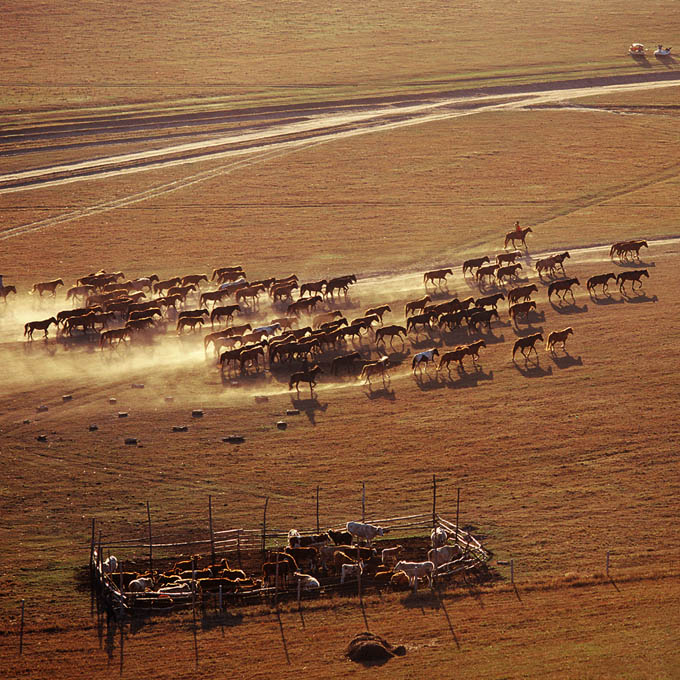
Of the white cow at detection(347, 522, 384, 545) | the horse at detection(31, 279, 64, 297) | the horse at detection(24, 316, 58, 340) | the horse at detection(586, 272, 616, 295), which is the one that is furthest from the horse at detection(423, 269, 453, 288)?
the white cow at detection(347, 522, 384, 545)

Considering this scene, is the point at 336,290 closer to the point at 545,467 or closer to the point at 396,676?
the point at 545,467

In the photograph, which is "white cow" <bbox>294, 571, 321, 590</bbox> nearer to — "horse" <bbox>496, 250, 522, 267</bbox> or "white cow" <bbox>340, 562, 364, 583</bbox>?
"white cow" <bbox>340, 562, 364, 583</bbox>

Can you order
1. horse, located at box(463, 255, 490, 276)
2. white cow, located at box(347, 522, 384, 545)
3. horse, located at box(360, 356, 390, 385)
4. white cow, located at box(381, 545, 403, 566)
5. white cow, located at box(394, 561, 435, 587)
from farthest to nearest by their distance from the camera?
1. horse, located at box(463, 255, 490, 276)
2. horse, located at box(360, 356, 390, 385)
3. white cow, located at box(347, 522, 384, 545)
4. white cow, located at box(381, 545, 403, 566)
5. white cow, located at box(394, 561, 435, 587)

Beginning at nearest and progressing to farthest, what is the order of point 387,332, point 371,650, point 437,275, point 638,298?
point 371,650, point 387,332, point 638,298, point 437,275

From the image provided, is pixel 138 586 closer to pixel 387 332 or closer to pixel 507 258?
pixel 387 332

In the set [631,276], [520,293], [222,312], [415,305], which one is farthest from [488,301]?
[222,312]

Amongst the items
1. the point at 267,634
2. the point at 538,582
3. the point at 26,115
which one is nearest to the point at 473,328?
the point at 538,582
